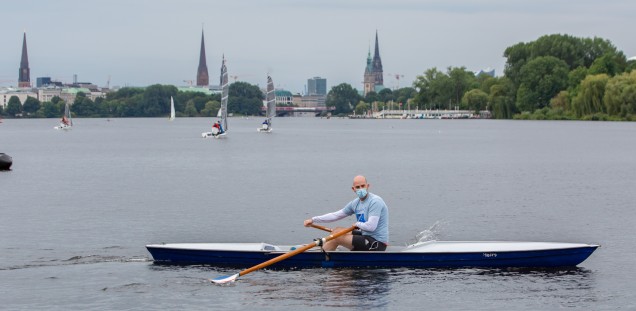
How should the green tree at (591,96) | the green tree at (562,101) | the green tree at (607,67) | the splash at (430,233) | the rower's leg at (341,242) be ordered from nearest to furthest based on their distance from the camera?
1. the rower's leg at (341,242)
2. the splash at (430,233)
3. the green tree at (591,96)
4. the green tree at (607,67)
5. the green tree at (562,101)

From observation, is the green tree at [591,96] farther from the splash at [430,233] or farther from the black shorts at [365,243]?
the black shorts at [365,243]

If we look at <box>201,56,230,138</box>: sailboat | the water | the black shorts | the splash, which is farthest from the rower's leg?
<box>201,56,230,138</box>: sailboat

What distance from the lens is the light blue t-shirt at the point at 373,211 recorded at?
25.4 metres

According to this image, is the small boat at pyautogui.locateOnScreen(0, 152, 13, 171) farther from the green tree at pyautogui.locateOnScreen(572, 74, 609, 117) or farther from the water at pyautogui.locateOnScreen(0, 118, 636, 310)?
the green tree at pyautogui.locateOnScreen(572, 74, 609, 117)

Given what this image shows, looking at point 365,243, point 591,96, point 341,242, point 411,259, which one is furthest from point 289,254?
point 591,96

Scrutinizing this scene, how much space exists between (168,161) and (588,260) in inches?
2224

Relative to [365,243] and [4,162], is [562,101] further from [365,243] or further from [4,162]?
[365,243]

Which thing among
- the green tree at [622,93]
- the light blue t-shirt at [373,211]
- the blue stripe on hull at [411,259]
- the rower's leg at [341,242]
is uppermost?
the green tree at [622,93]

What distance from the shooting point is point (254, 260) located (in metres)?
26.2

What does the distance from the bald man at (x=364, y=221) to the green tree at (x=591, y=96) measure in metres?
150

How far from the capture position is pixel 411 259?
25797 mm

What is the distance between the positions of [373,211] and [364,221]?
38cm

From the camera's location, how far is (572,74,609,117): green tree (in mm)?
169413

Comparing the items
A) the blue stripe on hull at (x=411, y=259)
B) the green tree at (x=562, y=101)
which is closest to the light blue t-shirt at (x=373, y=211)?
the blue stripe on hull at (x=411, y=259)
